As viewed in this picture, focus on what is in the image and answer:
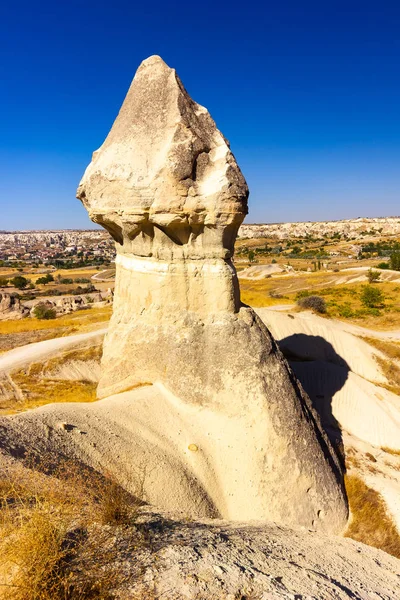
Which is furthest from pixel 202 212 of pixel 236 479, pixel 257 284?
pixel 257 284

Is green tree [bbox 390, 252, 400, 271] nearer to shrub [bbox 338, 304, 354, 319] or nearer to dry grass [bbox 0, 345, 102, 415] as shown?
shrub [bbox 338, 304, 354, 319]

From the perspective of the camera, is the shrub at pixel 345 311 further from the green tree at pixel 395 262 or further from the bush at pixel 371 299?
the green tree at pixel 395 262

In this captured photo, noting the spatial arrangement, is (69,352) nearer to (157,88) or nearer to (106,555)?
(157,88)

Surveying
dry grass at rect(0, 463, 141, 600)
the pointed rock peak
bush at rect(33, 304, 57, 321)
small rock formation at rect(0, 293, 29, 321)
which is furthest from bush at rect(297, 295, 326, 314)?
dry grass at rect(0, 463, 141, 600)

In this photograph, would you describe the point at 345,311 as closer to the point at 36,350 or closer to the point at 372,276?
the point at 372,276

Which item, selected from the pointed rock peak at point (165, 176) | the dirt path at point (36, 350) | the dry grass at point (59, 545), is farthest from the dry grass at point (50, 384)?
the dry grass at point (59, 545)

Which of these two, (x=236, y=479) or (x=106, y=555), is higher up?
(x=106, y=555)
